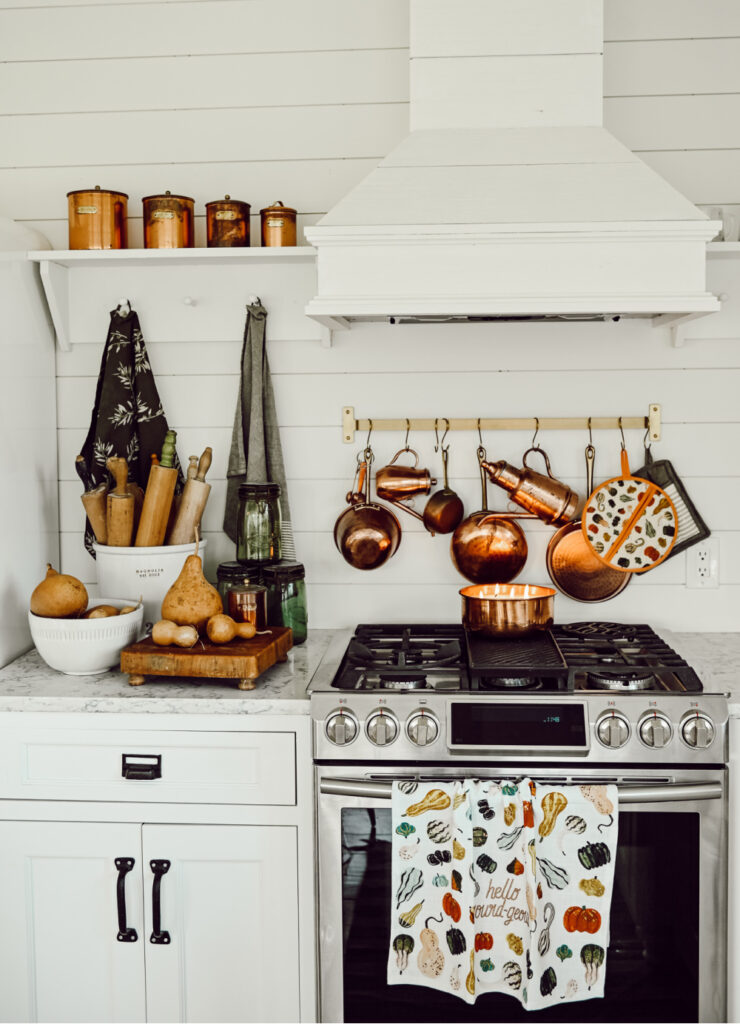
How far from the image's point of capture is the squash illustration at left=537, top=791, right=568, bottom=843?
176cm

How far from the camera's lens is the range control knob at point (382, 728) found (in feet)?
6.03

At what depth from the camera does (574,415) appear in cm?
244

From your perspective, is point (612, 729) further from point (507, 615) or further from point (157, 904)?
point (157, 904)

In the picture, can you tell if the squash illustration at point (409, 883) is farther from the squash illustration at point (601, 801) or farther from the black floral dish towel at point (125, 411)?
the black floral dish towel at point (125, 411)

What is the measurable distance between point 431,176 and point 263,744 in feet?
3.97

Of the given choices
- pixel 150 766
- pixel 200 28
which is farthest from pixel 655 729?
pixel 200 28

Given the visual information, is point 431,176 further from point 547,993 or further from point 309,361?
point 547,993

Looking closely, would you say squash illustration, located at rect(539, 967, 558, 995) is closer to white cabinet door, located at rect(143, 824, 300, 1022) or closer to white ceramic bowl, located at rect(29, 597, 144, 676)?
white cabinet door, located at rect(143, 824, 300, 1022)

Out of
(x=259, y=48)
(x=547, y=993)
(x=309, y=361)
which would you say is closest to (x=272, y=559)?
(x=309, y=361)

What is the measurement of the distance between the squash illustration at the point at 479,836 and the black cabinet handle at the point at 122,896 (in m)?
0.69

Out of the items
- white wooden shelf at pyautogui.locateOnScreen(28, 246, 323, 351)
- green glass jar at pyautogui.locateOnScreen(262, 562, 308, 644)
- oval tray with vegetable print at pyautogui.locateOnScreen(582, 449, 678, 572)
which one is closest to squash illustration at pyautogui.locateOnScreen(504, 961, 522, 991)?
green glass jar at pyautogui.locateOnScreen(262, 562, 308, 644)

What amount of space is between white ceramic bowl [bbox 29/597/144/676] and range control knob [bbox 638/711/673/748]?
1.08 m

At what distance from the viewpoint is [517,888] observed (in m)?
1.75

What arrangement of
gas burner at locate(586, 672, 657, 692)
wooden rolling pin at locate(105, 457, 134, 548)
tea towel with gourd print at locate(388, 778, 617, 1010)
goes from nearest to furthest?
1. tea towel with gourd print at locate(388, 778, 617, 1010)
2. gas burner at locate(586, 672, 657, 692)
3. wooden rolling pin at locate(105, 457, 134, 548)
